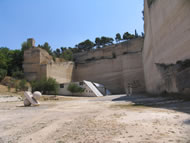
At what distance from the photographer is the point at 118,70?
33.9 meters

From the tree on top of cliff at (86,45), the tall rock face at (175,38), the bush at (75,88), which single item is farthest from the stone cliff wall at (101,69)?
the tall rock face at (175,38)

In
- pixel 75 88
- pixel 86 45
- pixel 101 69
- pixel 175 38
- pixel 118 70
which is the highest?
pixel 86 45

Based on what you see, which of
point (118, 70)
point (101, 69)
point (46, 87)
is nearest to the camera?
point (46, 87)

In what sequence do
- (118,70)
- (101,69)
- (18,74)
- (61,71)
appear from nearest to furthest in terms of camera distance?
(18,74) → (61,71) → (118,70) → (101,69)

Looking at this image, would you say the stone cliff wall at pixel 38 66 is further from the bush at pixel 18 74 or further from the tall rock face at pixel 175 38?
the tall rock face at pixel 175 38

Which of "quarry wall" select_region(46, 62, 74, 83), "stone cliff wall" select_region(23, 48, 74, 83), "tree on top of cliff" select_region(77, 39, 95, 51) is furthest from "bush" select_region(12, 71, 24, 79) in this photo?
"tree on top of cliff" select_region(77, 39, 95, 51)

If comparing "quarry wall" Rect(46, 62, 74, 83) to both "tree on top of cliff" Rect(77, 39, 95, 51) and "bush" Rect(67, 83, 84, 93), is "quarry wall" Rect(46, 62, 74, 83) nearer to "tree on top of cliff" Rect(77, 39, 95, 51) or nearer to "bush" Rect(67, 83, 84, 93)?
"bush" Rect(67, 83, 84, 93)

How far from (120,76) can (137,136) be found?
31615mm

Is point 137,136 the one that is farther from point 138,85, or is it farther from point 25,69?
point 25,69

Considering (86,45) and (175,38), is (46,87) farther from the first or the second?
(86,45)

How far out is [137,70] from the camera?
30.4 meters

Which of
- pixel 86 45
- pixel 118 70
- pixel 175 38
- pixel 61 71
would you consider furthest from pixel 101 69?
pixel 175 38

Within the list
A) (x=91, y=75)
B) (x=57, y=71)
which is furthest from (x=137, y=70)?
(x=57, y=71)

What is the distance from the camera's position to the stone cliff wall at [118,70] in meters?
30.3
